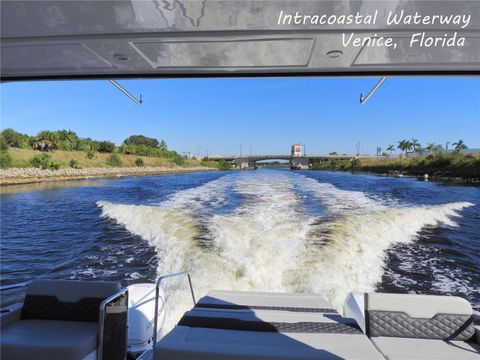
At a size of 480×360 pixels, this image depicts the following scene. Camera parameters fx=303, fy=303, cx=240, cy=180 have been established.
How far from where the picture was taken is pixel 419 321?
1.45 meters

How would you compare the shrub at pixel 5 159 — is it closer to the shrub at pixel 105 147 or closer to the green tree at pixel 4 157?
the green tree at pixel 4 157

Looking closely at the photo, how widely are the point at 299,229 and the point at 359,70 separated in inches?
132

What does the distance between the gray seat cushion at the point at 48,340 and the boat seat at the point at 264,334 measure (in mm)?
424

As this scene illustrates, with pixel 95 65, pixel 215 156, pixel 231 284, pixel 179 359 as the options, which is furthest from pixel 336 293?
pixel 215 156

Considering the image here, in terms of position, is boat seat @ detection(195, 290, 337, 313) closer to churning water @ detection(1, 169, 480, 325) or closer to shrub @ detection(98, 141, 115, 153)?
churning water @ detection(1, 169, 480, 325)

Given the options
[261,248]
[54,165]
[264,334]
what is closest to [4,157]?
[54,165]

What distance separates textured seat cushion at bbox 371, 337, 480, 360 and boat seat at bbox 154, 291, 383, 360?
0.19 metres

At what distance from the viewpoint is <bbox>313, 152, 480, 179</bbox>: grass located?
1873 centimetres

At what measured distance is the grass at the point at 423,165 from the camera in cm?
1873

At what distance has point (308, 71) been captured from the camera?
2090mm

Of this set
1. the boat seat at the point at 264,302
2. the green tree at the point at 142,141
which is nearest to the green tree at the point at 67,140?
the green tree at the point at 142,141

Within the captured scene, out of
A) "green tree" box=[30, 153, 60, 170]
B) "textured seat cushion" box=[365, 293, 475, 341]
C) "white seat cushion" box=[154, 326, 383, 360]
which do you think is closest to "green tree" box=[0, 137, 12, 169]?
"green tree" box=[30, 153, 60, 170]

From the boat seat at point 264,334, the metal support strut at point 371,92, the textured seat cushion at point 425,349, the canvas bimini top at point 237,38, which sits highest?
the canvas bimini top at point 237,38

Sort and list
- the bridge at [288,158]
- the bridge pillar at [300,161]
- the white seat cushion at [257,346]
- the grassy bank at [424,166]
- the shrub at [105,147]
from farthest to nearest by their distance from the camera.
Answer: the shrub at [105,147] → the bridge pillar at [300,161] → the bridge at [288,158] → the grassy bank at [424,166] → the white seat cushion at [257,346]
